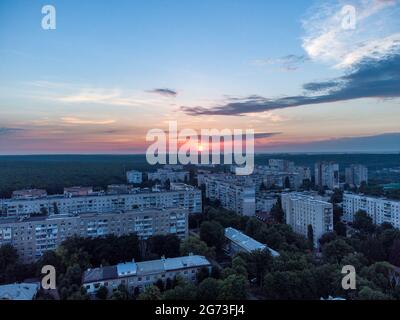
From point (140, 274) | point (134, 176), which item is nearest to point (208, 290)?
point (140, 274)


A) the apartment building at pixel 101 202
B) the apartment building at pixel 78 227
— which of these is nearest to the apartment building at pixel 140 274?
the apartment building at pixel 78 227

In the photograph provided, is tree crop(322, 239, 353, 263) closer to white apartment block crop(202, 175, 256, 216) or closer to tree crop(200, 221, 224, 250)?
tree crop(200, 221, 224, 250)

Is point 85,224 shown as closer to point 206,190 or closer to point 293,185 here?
point 206,190

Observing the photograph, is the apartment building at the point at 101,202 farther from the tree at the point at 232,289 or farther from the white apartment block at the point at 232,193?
the tree at the point at 232,289

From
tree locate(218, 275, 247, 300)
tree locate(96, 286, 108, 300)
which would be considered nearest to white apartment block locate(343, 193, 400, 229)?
tree locate(218, 275, 247, 300)

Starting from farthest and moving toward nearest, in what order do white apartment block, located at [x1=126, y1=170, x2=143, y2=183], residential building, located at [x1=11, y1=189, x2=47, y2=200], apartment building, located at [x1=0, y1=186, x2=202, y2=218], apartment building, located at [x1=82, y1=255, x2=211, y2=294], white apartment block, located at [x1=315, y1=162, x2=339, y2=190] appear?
white apartment block, located at [x1=126, y1=170, x2=143, y2=183] → white apartment block, located at [x1=315, y1=162, x2=339, y2=190] → residential building, located at [x1=11, y1=189, x2=47, y2=200] → apartment building, located at [x1=0, y1=186, x2=202, y2=218] → apartment building, located at [x1=82, y1=255, x2=211, y2=294]
